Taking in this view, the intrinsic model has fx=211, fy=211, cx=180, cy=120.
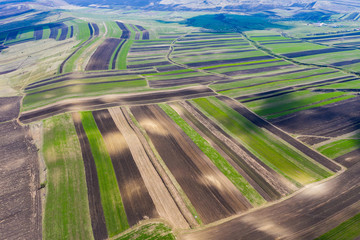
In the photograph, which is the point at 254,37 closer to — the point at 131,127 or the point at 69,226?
the point at 131,127

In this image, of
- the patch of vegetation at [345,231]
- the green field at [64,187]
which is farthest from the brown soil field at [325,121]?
the green field at [64,187]

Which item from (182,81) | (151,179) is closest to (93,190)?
(151,179)

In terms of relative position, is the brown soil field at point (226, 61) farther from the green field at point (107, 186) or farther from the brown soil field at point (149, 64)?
the green field at point (107, 186)

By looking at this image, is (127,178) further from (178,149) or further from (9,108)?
(9,108)

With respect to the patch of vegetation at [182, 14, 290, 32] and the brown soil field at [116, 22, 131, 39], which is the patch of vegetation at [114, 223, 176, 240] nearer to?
the brown soil field at [116, 22, 131, 39]

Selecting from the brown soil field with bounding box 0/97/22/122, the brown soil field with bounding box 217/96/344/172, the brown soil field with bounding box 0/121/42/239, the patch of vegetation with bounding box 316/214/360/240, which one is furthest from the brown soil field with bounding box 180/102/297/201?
the brown soil field with bounding box 0/97/22/122
